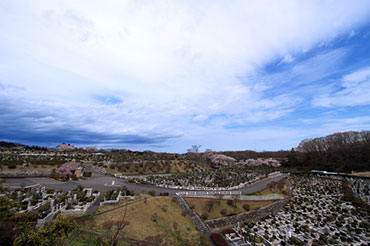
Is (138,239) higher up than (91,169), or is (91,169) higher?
(91,169)

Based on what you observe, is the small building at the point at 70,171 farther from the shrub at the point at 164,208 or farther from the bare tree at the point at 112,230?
the bare tree at the point at 112,230

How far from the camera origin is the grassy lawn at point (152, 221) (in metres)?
17.4

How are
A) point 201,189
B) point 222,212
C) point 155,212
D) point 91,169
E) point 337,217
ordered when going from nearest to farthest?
point 155,212 < point 222,212 < point 337,217 < point 201,189 < point 91,169

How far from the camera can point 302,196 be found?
32.9m

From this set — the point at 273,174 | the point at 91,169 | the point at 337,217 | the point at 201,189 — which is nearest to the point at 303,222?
the point at 337,217

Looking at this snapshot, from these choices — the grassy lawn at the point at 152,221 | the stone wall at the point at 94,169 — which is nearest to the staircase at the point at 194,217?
the grassy lawn at the point at 152,221

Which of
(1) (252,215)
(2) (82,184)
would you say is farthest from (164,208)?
(2) (82,184)

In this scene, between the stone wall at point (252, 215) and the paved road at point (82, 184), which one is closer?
the stone wall at point (252, 215)

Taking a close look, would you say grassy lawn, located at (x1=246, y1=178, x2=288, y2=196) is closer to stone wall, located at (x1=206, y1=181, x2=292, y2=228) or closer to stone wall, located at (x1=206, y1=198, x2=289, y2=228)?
stone wall, located at (x1=206, y1=181, x2=292, y2=228)

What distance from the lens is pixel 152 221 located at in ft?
63.3

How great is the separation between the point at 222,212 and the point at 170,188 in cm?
1061

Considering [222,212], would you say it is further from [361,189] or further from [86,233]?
[361,189]

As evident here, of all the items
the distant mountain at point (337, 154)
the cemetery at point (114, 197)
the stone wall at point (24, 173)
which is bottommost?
the cemetery at point (114, 197)

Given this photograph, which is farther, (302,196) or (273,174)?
(273,174)
